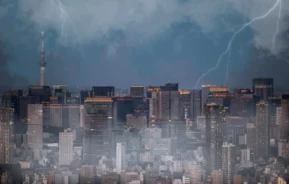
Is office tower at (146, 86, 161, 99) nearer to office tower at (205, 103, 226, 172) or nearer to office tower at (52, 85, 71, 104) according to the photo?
office tower at (205, 103, 226, 172)

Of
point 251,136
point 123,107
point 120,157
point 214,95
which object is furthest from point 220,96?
point 120,157

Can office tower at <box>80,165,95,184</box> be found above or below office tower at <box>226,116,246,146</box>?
below

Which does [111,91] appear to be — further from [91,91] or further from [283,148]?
[283,148]

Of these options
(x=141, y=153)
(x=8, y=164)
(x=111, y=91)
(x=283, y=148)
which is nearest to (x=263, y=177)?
(x=283, y=148)

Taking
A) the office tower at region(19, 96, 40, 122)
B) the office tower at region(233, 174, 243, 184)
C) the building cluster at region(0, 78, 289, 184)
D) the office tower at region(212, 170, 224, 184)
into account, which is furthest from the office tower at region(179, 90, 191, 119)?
the office tower at region(19, 96, 40, 122)

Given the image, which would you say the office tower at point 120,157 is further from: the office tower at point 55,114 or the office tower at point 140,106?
the office tower at point 55,114

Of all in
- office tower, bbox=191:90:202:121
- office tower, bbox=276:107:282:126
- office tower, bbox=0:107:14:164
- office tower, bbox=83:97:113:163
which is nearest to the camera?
office tower, bbox=0:107:14:164

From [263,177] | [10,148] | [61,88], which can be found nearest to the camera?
[263,177]
